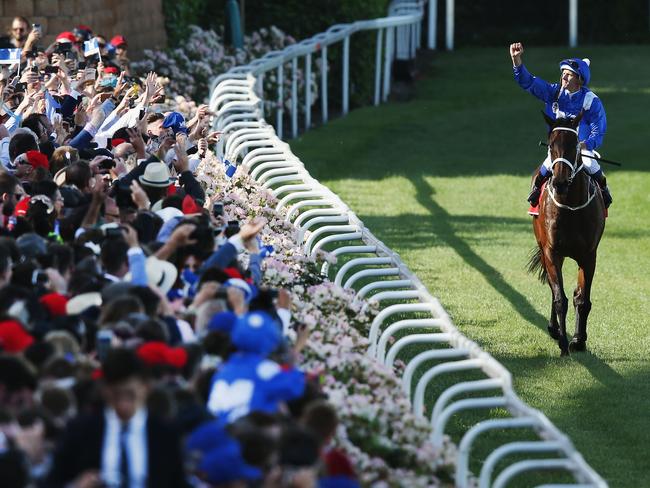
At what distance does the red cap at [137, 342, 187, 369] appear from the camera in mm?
4363

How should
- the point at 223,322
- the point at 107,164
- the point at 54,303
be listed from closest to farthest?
the point at 223,322, the point at 54,303, the point at 107,164

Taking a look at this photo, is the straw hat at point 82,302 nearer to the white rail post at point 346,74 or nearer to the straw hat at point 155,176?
the straw hat at point 155,176

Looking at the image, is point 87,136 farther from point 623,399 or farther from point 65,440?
point 65,440

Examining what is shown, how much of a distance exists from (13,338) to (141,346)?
423mm

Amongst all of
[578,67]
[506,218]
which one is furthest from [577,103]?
[506,218]

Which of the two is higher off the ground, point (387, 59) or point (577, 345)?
point (577, 345)

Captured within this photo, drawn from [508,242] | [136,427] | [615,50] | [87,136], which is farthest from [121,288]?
[615,50]

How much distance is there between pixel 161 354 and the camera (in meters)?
4.41

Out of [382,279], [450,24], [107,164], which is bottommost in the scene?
[450,24]

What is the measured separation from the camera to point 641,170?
57.5 feet

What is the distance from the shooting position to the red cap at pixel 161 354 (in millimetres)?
4363

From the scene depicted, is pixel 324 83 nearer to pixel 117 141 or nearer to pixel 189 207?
pixel 117 141

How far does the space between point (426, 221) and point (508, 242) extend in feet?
4.01

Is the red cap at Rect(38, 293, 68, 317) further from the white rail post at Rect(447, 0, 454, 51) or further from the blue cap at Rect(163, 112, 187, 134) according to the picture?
the white rail post at Rect(447, 0, 454, 51)
